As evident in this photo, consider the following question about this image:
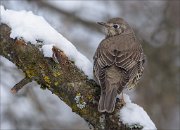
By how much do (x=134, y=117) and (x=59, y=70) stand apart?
94 centimetres

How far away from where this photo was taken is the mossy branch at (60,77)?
5.46m

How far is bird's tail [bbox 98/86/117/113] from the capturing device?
17.1 feet

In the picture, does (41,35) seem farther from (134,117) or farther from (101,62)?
(134,117)

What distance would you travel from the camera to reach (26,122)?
8.61m

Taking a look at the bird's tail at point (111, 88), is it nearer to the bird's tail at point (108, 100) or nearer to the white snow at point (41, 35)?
the bird's tail at point (108, 100)

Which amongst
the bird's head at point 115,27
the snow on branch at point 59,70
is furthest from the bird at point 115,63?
the snow on branch at point 59,70

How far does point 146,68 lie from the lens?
1052 cm

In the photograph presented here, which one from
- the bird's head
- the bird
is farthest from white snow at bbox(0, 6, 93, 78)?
Answer: the bird's head

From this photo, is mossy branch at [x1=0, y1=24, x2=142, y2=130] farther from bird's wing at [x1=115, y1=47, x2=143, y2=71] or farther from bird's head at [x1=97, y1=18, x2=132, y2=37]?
bird's head at [x1=97, y1=18, x2=132, y2=37]

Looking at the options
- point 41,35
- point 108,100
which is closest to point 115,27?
point 41,35

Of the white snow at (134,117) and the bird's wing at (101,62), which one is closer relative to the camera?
the white snow at (134,117)

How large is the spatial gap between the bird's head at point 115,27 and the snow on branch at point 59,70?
1.65 metres

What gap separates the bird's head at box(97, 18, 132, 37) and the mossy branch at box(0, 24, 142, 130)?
1895mm

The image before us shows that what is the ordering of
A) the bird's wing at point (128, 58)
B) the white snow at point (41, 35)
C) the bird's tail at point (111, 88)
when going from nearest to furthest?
1. the bird's tail at point (111, 88)
2. the white snow at point (41, 35)
3. the bird's wing at point (128, 58)
